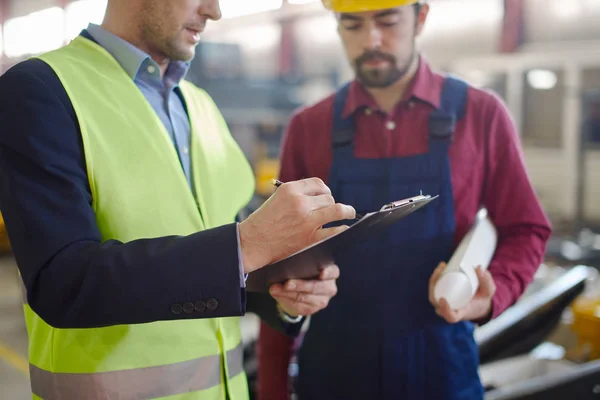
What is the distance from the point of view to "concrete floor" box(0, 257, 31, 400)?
419 centimetres

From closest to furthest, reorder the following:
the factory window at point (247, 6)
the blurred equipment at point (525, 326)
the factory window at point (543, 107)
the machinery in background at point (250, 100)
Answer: the blurred equipment at point (525, 326)
the machinery in background at point (250, 100)
the factory window at point (543, 107)
the factory window at point (247, 6)

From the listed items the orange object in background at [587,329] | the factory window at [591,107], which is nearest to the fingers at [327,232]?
the orange object in background at [587,329]

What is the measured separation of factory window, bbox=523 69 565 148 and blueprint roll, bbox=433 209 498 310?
29.6 ft

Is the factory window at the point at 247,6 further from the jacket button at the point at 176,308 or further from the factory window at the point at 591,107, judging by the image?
the jacket button at the point at 176,308

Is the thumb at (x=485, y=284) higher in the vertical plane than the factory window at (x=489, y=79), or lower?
higher

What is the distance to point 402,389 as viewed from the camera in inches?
63.3

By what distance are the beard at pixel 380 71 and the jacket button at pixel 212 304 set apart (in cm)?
96

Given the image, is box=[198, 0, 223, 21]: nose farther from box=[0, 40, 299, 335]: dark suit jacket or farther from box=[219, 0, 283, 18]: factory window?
box=[219, 0, 283, 18]: factory window

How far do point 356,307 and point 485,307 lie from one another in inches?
13.6

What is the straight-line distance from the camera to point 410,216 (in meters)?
1.63

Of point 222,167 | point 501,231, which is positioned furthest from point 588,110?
point 222,167

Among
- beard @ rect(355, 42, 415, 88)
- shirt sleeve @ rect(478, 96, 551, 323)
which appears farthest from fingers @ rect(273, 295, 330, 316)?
beard @ rect(355, 42, 415, 88)

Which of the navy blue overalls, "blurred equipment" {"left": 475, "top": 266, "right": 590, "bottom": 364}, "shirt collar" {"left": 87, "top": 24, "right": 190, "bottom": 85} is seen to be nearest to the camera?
"shirt collar" {"left": 87, "top": 24, "right": 190, "bottom": 85}

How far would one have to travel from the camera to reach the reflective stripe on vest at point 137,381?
3.73ft
